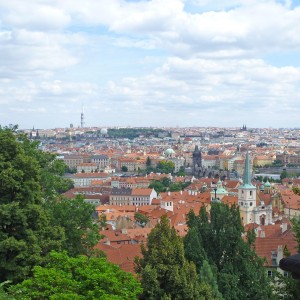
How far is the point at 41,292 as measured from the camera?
423 inches

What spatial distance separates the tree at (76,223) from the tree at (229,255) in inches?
117

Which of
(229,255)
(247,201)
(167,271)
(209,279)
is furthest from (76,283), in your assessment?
(247,201)

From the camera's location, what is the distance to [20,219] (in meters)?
13.8

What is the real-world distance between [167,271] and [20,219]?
12.4 feet

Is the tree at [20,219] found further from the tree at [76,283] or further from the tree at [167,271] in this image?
the tree at [167,271]

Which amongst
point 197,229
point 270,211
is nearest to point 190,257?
point 197,229

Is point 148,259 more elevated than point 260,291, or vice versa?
point 148,259

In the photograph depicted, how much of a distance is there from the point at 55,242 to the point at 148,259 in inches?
96.6

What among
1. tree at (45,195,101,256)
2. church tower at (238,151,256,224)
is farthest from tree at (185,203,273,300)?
church tower at (238,151,256,224)

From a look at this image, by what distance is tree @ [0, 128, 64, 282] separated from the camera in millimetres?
13258

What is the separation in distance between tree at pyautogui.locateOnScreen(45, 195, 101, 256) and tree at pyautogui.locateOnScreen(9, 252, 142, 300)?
5.01 meters

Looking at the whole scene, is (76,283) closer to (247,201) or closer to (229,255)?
(229,255)

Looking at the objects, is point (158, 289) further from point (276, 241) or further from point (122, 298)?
point (276, 241)

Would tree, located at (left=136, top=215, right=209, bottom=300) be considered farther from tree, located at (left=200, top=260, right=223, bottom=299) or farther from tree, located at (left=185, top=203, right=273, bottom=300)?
tree, located at (left=185, top=203, right=273, bottom=300)
